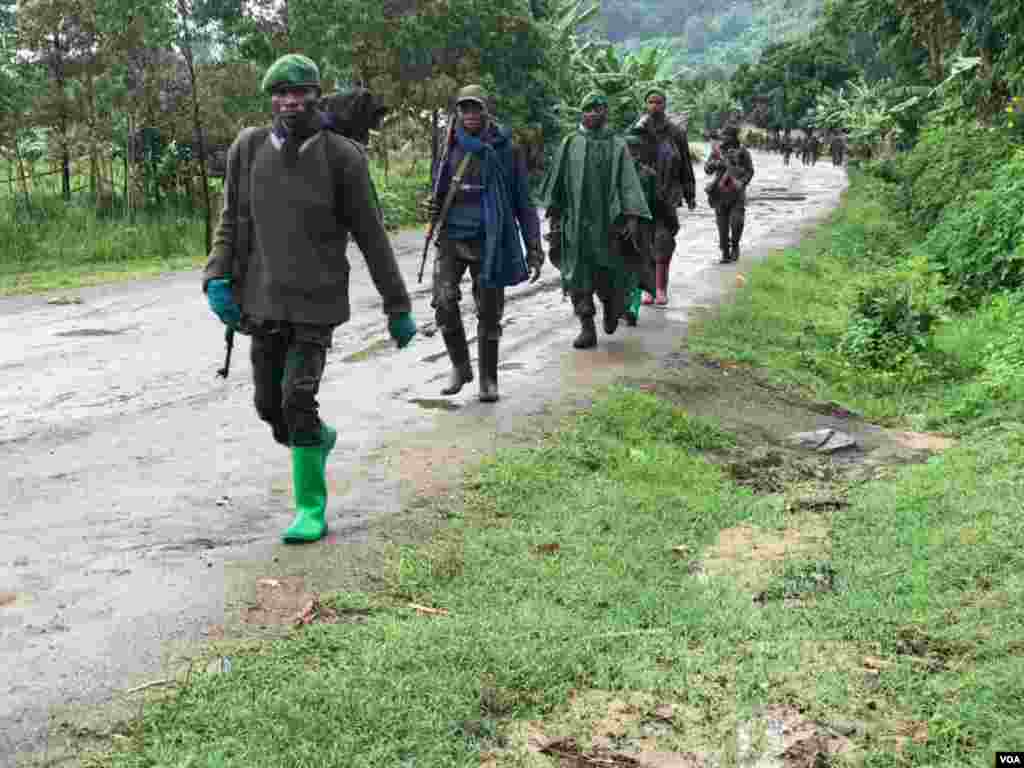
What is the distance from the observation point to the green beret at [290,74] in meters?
4.48

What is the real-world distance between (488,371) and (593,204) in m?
2.09

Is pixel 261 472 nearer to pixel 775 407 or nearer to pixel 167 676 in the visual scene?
pixel 167 676

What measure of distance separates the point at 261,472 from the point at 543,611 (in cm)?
234

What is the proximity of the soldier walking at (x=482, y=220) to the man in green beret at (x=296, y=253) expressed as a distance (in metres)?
2.49

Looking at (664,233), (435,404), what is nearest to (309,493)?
(435,404)

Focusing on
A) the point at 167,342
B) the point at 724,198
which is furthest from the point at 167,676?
the point at 724,198

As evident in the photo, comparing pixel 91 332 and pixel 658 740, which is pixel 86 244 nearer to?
pixel 91 332

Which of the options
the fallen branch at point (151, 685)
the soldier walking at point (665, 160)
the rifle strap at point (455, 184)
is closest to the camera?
the fallen branch at point (151, 685)

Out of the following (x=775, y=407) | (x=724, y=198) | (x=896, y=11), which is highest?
(x=896, y=11)

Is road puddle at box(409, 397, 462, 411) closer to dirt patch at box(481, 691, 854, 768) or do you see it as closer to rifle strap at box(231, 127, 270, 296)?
rifle strap at box(231, 127, 270, 296)

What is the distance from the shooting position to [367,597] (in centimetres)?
429

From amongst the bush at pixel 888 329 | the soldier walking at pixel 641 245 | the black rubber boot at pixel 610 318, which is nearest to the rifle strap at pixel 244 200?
the soldier walking at pixel 641 245

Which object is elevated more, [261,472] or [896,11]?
[896,11]

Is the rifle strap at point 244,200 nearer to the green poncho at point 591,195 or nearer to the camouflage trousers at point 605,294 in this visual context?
the green poncho at point 591,195
